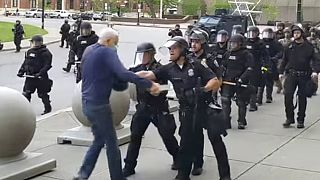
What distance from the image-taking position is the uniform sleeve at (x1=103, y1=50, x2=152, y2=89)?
6234 millimetres

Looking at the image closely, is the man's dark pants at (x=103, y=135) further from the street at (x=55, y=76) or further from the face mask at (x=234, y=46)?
the street at (x=55, y=76)

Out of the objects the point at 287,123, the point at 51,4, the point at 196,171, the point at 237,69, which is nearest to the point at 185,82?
the point at 196,171

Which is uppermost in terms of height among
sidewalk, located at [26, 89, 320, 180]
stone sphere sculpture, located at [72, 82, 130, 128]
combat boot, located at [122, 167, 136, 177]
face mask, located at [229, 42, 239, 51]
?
face mask, located at [229, 42, 239, 51]

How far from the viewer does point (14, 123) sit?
7.18 meters

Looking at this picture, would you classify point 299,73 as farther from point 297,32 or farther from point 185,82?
point 185,82

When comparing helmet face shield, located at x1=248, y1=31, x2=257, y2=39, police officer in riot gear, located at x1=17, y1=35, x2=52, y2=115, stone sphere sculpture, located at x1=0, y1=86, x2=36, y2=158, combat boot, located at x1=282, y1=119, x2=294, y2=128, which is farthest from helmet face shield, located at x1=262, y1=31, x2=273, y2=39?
stone sphere sculpture, located at x1=0, y1=86, x2=36, y2=158

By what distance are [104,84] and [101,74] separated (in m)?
0.12

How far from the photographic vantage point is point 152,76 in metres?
6.95

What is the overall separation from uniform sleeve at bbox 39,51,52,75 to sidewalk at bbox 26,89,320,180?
95 centimetres

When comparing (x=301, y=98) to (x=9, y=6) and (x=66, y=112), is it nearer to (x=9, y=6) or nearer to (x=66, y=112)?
(x=66, y=112)

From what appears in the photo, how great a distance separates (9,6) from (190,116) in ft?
353

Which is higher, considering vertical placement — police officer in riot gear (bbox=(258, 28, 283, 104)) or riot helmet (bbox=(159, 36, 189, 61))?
riot helmet (bbox=(159, 36, 189, 61))

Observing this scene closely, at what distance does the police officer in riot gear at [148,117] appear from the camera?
7.36 meters

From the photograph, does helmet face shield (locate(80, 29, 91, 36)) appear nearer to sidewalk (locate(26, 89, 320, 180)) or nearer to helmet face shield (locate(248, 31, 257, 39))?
sidewalk (locate(26, 89, 320, 180))
